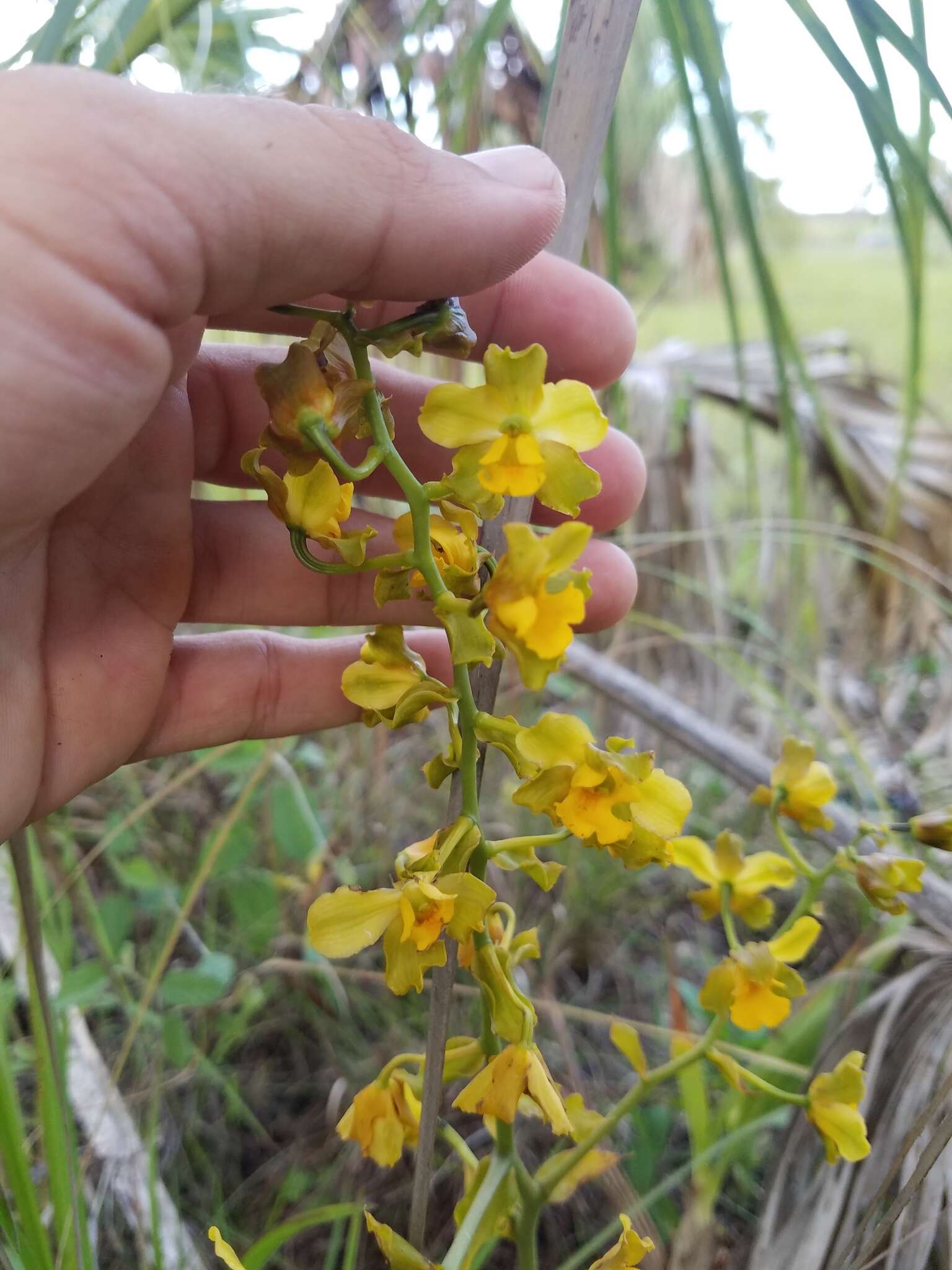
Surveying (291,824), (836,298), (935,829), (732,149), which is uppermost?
(836,298)

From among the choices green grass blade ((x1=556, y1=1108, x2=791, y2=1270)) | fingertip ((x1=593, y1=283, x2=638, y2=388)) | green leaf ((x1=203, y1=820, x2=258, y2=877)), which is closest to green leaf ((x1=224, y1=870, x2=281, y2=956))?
green leaf ((x1=203, y1=820, x2=258, y2=877))

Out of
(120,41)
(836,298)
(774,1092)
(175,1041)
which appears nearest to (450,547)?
(774,1092)

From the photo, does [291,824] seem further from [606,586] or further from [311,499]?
[311,499]

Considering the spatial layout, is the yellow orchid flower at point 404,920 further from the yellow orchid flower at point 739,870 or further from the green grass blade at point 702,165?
the green grass blade at point 702,165

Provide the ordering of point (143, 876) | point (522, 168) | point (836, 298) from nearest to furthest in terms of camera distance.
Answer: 1. point (522, 168)
2. point (143, 876)
3. point (836, 298)

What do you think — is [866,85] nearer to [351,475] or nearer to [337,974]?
[351,475]

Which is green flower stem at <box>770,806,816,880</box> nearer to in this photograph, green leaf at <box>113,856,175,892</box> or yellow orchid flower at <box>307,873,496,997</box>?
yellow orchid flower at <box>307,873,496,997</box>

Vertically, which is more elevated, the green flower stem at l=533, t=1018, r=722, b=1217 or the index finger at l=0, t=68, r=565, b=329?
the index finger at l=0, t=68, r=565, b=329
